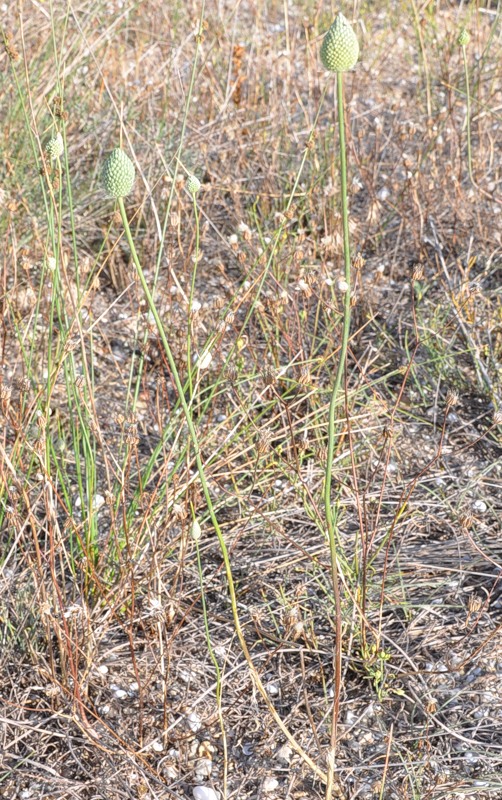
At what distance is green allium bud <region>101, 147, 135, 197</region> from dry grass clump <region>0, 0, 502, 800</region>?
359mm

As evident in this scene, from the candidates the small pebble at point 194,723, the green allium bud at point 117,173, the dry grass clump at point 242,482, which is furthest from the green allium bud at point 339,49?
the small pebble at point 194,723

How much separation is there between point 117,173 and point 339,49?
0.35 m

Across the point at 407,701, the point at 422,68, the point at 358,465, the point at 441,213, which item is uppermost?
the point at 422,68

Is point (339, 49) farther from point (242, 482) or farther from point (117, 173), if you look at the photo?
point (242, 482)

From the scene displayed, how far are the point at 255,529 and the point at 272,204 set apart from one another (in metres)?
1.50

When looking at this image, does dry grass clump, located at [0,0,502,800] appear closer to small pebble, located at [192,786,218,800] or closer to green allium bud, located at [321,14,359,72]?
small pebble, located at [192,786,218,800]

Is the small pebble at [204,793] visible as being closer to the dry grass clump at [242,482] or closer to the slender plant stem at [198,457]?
A: the dry grass clump at [242,482]

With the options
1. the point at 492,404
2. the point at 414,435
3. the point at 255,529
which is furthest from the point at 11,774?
the point at 492,404

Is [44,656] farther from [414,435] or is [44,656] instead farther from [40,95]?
→ [40,95]

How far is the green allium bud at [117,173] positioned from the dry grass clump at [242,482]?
0.36 m

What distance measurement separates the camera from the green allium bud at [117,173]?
1.19 metres

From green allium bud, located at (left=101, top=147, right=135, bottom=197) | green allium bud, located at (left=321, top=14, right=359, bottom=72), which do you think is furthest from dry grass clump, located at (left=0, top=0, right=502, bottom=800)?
green allium bud, located at (left=321, top=14, right=359, bottom=72)

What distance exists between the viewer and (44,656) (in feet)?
5.77

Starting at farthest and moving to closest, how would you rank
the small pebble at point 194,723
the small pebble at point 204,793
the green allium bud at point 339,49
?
the small pebble at point 194,723 → the small pebble at point 204,793 → the green allium bud at point 339,49
